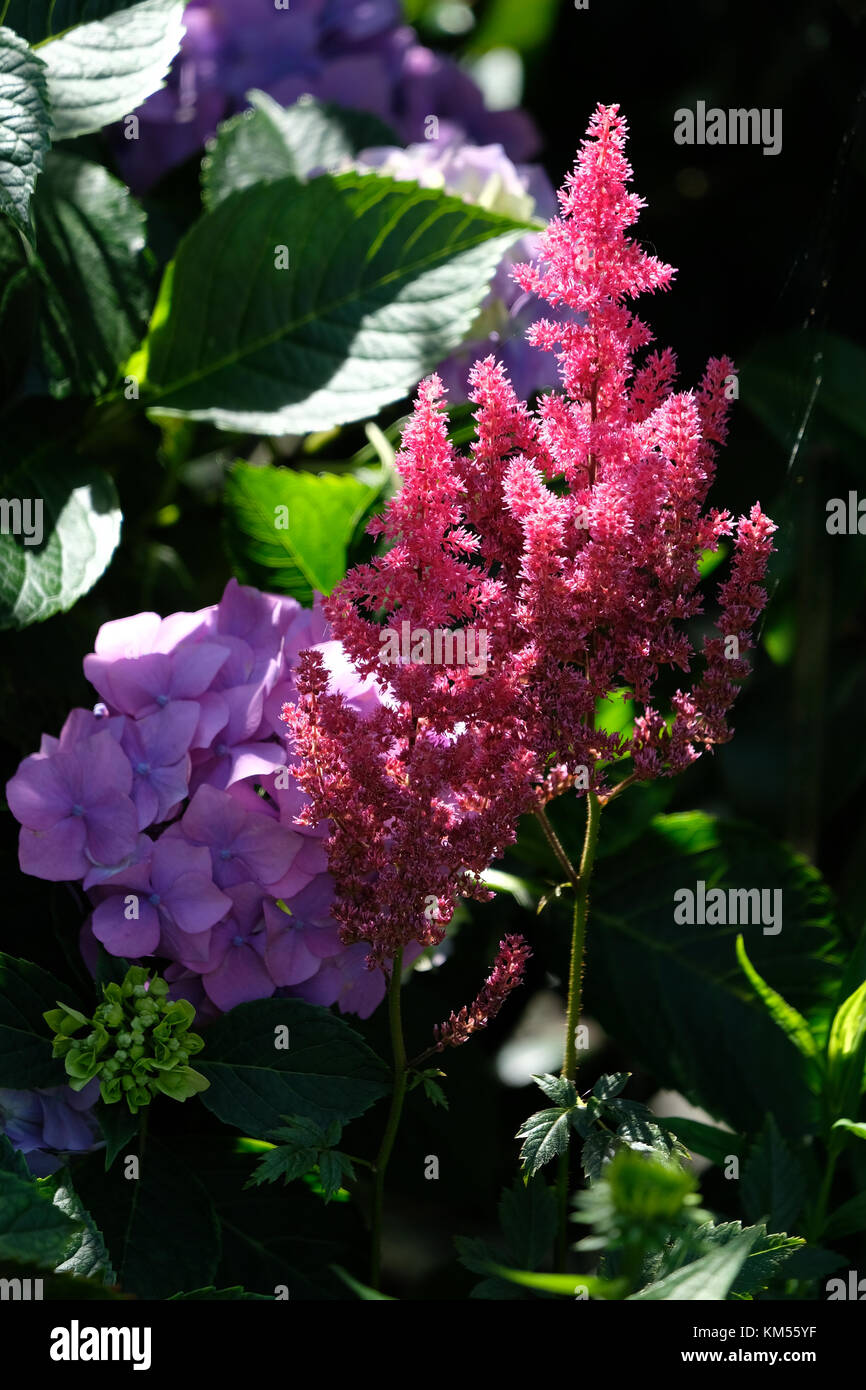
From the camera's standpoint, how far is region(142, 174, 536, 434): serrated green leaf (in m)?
0.63

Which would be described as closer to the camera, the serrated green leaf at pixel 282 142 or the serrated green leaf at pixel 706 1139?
the serrated green leaf at pixel 706 1139

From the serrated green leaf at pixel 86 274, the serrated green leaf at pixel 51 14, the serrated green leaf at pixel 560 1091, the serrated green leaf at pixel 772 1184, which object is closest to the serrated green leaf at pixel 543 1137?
the serrated green leaf at pixel 560 1091

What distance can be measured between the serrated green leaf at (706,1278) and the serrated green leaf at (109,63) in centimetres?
52

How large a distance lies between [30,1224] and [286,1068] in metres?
0.11

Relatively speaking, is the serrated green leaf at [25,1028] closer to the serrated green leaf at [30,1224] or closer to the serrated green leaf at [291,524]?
the serrated green leaf at [30,1224]

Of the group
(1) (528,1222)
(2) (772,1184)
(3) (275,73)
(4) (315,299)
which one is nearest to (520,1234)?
(1) (528,1222)

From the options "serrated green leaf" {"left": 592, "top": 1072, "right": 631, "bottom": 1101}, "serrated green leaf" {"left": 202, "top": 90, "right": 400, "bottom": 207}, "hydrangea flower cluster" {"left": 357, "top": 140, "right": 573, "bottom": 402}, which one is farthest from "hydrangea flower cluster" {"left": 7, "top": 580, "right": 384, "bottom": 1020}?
"serrated green leaf" {"left": 202, "top": 90, "right": 400, "bottom": 207}

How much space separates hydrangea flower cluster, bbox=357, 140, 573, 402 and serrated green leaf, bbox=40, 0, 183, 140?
12 centimetres

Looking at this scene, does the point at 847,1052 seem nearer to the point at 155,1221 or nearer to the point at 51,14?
the point at 155,1221

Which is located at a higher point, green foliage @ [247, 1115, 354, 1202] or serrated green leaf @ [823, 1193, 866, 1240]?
green foliage @ [247, 1115, 354, 1202]

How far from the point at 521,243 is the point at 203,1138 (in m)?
0.46

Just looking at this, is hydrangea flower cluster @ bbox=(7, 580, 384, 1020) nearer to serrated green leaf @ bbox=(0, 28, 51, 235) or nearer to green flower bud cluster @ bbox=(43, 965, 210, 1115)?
green flower bud cluster @ bbox=(43, 965, 210, 1115)

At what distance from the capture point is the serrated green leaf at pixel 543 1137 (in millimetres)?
448

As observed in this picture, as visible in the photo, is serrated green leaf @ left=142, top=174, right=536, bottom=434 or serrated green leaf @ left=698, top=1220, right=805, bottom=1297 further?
serrated green leaf @ left=142, top=174, right=536, bottom=434
